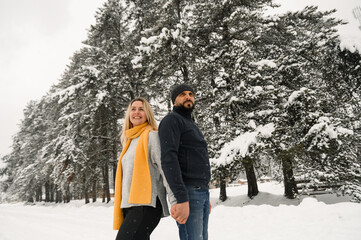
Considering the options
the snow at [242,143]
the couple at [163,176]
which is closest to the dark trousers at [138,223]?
the couple at [163,176]

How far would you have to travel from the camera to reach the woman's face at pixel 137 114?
7.52ft

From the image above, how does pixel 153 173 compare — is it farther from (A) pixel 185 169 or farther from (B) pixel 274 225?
(B) pixel 274 225

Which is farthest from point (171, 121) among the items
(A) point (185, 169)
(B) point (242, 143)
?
(B) point (242, 143)

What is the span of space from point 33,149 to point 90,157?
20289 mm

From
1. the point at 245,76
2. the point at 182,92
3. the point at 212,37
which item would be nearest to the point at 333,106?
the point at 245,76

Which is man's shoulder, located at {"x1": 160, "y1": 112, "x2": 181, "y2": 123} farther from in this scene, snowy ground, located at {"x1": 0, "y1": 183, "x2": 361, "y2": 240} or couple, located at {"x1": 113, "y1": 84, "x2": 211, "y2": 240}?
snowy ground, located at {"x1": 0, "y1": 183, "x2": 361, "y2": 240}

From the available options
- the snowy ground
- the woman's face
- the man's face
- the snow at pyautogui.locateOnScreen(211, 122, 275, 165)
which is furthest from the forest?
the woman's face

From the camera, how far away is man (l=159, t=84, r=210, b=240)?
1.78 m

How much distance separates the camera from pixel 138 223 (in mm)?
1789

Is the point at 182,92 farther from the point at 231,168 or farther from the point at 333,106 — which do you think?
the point at 333,106

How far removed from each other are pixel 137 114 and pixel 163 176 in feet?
2.44

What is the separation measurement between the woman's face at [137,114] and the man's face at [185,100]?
38 centimetres

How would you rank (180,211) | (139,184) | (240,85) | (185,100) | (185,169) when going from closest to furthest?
(180,211) < (139,184) < (185,169) < (185,100) < (240,85)

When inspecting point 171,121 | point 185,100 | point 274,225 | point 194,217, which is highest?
point 185,100
